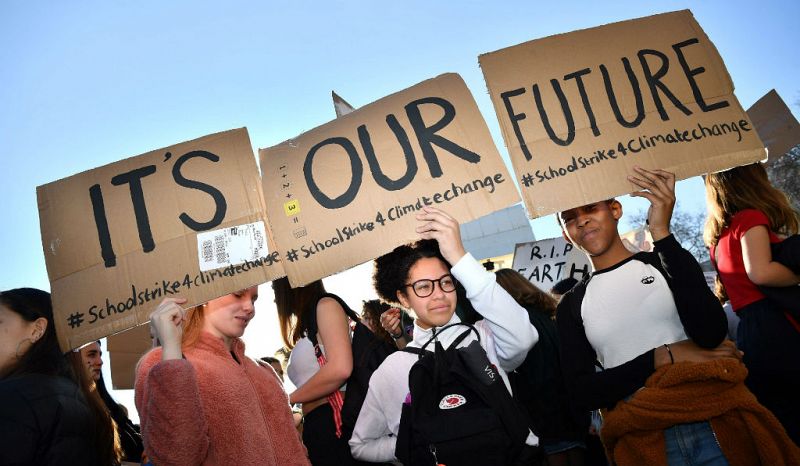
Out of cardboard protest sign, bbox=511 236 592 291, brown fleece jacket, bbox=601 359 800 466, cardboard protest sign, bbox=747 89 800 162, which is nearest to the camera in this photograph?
brown fleece jacket, bbox=601 359 800 466

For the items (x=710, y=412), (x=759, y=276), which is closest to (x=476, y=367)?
(x=710, y=412)

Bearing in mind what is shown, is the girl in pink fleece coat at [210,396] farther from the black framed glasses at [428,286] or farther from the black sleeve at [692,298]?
the black sleeve at [692,298]

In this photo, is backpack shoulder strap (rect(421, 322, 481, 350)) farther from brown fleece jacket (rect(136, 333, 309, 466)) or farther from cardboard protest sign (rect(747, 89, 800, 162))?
cardboard protest sign (rect(747, 89, 800, 162))

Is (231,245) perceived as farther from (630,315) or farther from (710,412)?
(710,412)

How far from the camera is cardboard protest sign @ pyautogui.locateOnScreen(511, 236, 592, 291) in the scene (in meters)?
6.20

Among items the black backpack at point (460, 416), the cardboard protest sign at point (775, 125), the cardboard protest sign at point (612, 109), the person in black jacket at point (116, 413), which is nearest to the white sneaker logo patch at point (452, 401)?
the black backpack at point (460, 416)

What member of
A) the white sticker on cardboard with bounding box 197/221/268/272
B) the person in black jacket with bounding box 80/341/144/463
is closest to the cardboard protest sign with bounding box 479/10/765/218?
the white sticker on cardboard with bounding box 197/221/268/272

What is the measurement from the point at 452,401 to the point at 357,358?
911 mm

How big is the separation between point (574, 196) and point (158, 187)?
78.9 inches

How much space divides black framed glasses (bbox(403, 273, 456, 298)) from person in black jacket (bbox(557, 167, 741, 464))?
551 mm

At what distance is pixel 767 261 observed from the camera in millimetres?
2322

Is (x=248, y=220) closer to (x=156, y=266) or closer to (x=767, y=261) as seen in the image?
(x=156, y=266)

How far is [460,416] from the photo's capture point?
1.73 metres

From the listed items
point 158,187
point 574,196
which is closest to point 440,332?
point 574,196
